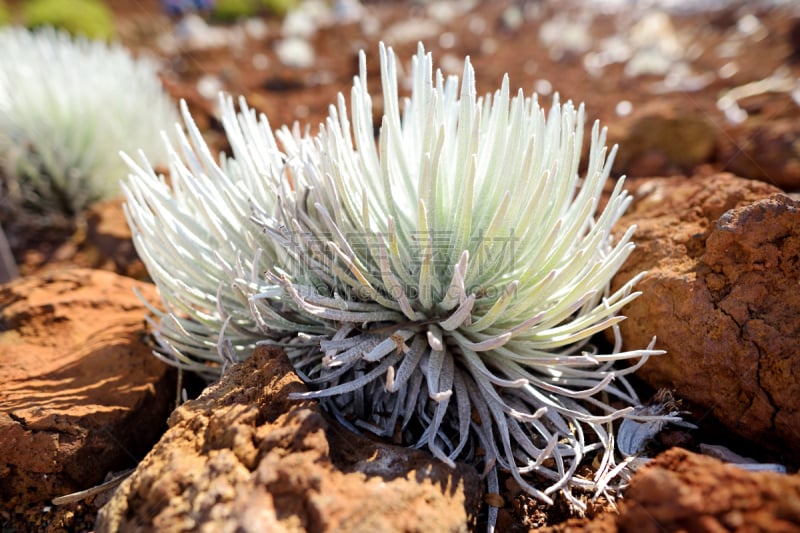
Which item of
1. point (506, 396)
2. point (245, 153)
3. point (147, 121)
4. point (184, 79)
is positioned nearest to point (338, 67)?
point (184, 79)

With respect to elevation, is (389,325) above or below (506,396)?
above

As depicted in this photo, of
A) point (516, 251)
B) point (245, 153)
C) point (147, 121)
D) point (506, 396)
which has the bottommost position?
point (506, 396)

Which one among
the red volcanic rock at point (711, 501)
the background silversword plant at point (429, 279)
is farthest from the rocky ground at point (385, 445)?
the background silversword plant at point (429, 279)

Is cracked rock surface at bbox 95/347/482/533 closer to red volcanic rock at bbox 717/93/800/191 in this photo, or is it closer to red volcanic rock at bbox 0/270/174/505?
red volcanic rock at bbox 0/270/174/505

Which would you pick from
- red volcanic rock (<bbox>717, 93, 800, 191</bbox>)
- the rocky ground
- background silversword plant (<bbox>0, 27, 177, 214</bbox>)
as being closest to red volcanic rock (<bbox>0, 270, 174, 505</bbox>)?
the rocky ground

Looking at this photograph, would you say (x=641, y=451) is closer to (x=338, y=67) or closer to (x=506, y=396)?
(x=506, y=396)

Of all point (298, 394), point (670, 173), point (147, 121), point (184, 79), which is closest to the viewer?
point (298, 394)
